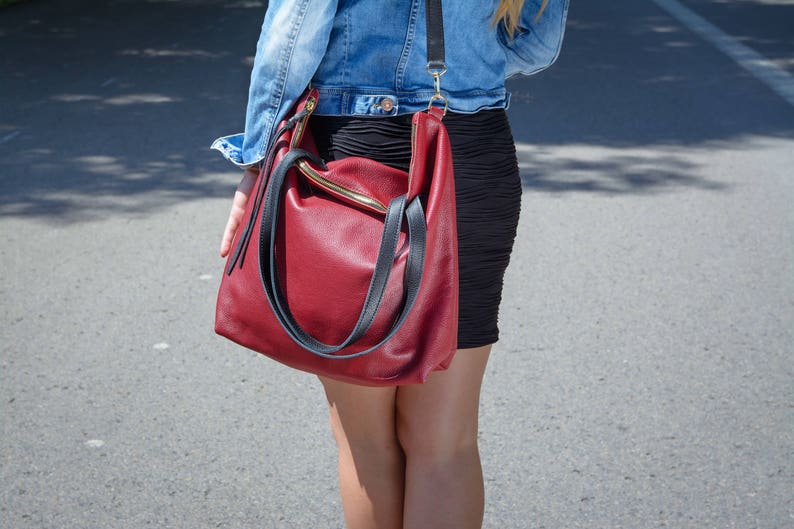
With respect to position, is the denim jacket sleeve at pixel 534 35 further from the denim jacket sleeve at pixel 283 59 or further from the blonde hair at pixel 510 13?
the denim jacket sleeve at pixel 283 59

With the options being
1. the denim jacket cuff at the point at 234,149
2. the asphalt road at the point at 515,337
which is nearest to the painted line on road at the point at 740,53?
the asphalt road at the point at 515,337

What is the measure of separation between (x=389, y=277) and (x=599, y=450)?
182cm

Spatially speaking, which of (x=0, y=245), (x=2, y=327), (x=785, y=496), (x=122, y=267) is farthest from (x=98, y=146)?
(x=785, y=496)

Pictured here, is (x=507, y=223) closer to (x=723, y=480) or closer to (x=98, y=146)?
(x=723, y=480)

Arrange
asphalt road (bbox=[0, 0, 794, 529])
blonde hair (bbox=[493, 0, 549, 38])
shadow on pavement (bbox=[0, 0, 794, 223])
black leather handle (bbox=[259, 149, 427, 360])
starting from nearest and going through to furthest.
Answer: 1. black leather handle (bbox=[259, 149, 427, 360])
2. blonde hair (bbox=[493, 0, 549, 38])
3. asphalt road (bbox=[0, 0, 794, 529])
4. shadow on pavement (bbox=[0, 0, 794, 223])

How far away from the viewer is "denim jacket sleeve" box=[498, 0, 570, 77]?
2027mm

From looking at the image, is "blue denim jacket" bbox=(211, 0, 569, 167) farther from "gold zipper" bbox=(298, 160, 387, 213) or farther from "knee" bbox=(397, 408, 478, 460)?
"knee" bbox=(397, 408, 478, 460)

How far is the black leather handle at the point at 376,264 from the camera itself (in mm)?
1599

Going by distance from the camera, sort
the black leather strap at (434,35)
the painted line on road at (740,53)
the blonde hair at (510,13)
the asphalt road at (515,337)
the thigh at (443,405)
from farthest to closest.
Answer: the painted line on road at (740,53)
the asphalt road at (515,337)
the thigh at (443,405)
the blonde hair at (510,13)
the black leather strap at (434,35)

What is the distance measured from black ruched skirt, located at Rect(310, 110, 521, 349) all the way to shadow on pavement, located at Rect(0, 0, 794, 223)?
4.01 metres

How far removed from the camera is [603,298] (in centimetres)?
439

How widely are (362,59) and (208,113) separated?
635 cm

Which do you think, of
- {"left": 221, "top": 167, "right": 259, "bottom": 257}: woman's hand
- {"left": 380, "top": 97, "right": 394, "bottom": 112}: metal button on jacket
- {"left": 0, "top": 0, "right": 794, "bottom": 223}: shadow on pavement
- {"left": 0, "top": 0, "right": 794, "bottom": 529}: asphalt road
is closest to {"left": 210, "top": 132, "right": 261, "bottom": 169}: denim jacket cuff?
{"left": 221, "top": 167, "right": 259, "bottom": 257}: woman's hand

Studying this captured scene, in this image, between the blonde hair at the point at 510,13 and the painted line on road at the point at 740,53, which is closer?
the blonde hair at the point at 510,13
